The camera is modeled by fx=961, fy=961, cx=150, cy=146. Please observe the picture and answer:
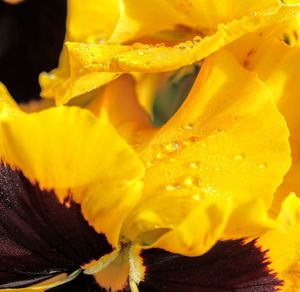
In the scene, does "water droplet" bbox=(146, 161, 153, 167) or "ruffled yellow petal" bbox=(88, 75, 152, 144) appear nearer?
"water droplet" bbox=(146, 161, 153, 167)

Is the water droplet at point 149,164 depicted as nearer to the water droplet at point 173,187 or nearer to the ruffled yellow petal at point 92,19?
the water droplet at point 173,187

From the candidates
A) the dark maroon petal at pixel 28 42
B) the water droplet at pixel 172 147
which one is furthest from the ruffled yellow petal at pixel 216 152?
the dark maroon petal at pixel 28 42

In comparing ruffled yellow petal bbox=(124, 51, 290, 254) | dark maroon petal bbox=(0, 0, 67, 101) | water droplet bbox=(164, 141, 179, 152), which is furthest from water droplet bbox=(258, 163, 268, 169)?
dark maroon petal bbox=(0, 0, 67, 101)

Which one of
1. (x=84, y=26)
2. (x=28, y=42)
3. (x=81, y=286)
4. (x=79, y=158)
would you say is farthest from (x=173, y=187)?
(x=28, y=42)

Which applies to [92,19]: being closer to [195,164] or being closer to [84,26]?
[84,26]

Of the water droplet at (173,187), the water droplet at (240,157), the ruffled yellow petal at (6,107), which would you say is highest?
the ruffled yellow petal at (6,107)

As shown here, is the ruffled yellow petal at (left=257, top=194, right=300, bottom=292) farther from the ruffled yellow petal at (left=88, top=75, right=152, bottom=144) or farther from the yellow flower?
the ruffled yellow petal at (left=88, top=75, right=152, bottom=144)
